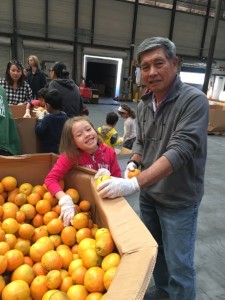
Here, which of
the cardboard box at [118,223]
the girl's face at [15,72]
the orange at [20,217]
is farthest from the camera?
the girl's face at [15,72]

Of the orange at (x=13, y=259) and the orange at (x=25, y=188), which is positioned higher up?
the orange at (x=25, y=188)

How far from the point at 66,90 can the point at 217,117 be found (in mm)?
5595

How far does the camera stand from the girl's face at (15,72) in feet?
10.6

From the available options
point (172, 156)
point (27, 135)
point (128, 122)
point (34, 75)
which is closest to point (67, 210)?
point (172, 156)

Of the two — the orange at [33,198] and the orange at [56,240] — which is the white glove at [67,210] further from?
the orange at [33,198]

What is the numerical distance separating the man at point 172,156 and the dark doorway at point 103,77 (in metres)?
14.1

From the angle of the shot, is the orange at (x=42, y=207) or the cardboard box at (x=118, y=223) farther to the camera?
the orange at (x=42, y=207)

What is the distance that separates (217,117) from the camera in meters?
7.46

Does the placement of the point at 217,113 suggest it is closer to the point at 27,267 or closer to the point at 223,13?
the point at 27,267

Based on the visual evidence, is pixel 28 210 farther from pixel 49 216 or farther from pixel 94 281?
pixel 94 281

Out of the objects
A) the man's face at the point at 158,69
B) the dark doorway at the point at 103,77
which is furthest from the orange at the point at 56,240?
the dark doorway at the point at 103,77

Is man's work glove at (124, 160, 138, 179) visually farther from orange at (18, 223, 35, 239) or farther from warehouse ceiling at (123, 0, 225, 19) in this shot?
warehouse ceiling at (123, 0, 225, 19)

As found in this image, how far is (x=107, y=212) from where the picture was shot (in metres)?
1.19

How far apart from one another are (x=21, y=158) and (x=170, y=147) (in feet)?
3.04
